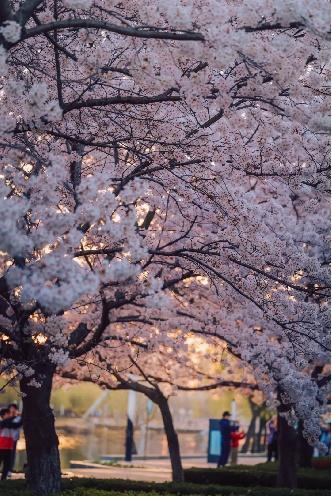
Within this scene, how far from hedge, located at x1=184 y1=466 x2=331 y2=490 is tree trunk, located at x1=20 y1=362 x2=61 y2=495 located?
7.45m

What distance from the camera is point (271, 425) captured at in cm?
2764

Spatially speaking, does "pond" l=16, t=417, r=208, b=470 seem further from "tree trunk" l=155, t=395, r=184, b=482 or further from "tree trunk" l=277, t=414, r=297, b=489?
"tree trunk" l=277, t=414, r=297, b=489

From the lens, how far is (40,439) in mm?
12289

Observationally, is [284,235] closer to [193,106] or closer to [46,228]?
[193,106]

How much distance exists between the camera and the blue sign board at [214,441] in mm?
26083

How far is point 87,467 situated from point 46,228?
1611cm

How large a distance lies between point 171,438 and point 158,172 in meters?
8.40

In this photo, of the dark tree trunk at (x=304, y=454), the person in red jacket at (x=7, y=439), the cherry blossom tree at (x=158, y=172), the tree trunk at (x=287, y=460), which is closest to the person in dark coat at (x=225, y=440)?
the dark tree trunk at (x=304, y=454)

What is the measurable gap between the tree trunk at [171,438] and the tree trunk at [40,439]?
4.95 metres

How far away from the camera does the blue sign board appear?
26083 millimetres

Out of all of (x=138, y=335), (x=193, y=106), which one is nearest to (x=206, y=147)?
(x=193, y=106)

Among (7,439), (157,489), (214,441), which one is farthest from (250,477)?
(214,441)

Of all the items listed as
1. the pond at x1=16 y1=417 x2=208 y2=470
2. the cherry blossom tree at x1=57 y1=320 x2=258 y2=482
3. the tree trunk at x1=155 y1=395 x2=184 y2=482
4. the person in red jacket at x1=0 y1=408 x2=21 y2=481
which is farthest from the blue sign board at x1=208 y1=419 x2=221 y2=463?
the person in red jacket at x1=0 y1=408 x2=21 y2=481

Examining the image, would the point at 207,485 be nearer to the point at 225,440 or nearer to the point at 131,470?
the point at 131,470
